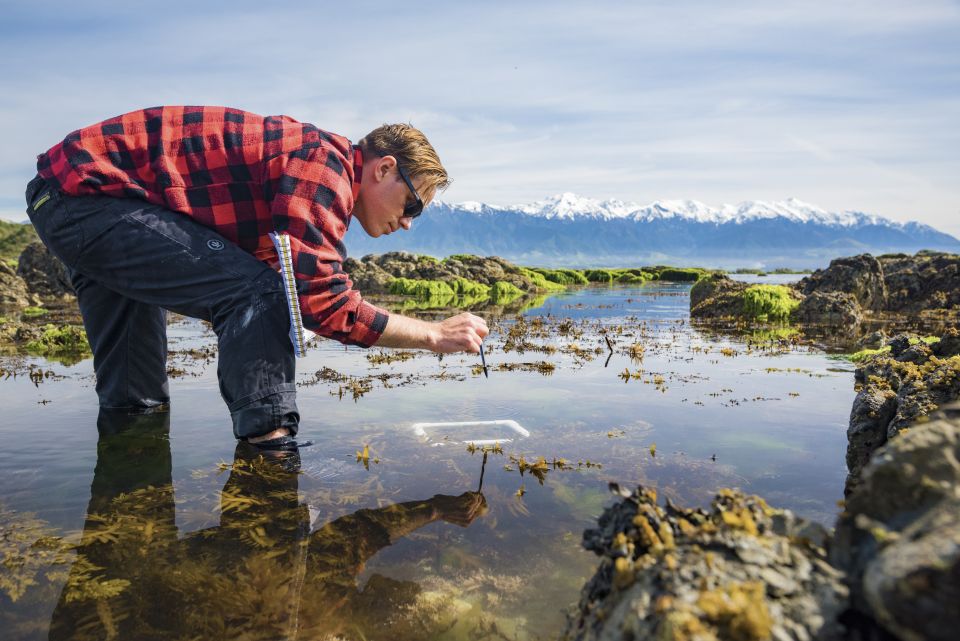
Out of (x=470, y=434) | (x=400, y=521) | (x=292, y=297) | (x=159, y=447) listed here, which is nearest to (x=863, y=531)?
(x=400, y=521)

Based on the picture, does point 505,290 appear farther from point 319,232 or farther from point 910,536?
point 910,536

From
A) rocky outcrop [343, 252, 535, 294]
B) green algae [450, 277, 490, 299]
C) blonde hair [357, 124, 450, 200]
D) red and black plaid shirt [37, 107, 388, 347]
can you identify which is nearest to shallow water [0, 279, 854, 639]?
red and black plaid shirt [37, 107, 388, 347]

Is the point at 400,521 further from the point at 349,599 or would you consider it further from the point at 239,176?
the point at 239,176

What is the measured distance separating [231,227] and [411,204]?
1122 millimetres

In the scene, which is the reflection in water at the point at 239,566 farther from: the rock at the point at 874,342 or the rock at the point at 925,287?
the rock at the point at 925,287

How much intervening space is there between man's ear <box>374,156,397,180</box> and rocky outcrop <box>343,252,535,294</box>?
24282 mm

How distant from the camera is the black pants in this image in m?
3.50

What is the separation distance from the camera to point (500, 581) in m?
2.38

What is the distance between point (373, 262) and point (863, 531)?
31573mm

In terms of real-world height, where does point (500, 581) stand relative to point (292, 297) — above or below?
below

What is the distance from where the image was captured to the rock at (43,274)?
2261cm

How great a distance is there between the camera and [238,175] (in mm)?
3564

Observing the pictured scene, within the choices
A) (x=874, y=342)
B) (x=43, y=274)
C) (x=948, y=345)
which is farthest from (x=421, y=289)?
(x=948, y=345)

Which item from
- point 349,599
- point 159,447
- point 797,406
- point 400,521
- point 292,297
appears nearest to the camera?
point 349,599
